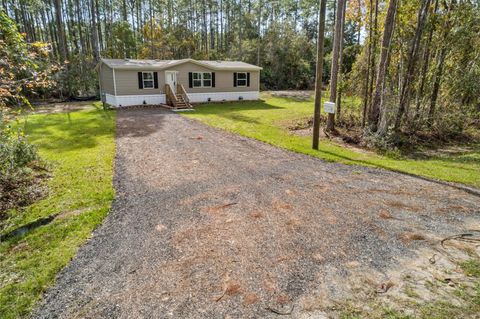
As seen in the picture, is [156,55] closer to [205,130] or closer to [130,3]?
[130,3]

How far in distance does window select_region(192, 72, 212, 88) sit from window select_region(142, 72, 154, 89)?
289 cm

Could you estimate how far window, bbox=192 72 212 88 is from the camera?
1990 centimetres

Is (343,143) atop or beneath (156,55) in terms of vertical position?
beneath

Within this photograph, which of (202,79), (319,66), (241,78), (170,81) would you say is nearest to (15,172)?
(319,66)

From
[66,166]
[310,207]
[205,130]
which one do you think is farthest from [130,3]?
[310,207]

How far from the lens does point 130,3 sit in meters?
36.4

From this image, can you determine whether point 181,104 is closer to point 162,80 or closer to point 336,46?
point 162,80

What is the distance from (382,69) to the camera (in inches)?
380

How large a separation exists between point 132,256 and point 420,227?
4093 millimetres

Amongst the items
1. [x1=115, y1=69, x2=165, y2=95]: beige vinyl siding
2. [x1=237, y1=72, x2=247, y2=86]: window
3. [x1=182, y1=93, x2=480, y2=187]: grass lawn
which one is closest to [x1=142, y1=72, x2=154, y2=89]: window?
[x1=115, y1=69, x2=165, y2=95]: beige vinyl siding

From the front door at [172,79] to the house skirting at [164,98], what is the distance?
883 millimetres

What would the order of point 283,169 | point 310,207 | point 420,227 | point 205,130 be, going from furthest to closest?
point 205,130, point 283,169, point 310,207, point 420,227

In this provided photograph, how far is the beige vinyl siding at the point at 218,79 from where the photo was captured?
19.2m

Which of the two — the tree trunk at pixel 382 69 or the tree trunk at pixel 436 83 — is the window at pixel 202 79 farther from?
the tree trunk at pixel 436 83
